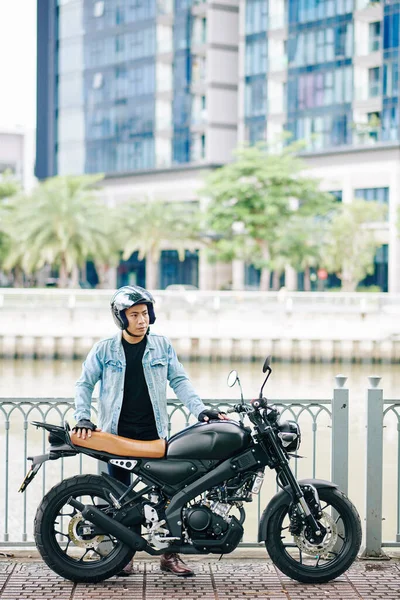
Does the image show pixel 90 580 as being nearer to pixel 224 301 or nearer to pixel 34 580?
pixel 34 580

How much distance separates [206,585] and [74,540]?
741mm

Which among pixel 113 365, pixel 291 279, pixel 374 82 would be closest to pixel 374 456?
pixel 113 365

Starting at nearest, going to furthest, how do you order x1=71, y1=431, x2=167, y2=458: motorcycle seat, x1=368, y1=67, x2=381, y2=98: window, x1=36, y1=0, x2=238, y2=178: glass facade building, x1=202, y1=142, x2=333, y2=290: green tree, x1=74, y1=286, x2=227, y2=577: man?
x1=71, y1=431, x2=167, y2=458: motorcycle seat < x1=74, y1=286, x2=227, y2=577: man < x1=202, y1=142, x2=333, y2=290: green tree < x1=368, y1=67, x2=381, y2=98: window < x1=36, y1=0, x2=238, y2=178: glass facade building

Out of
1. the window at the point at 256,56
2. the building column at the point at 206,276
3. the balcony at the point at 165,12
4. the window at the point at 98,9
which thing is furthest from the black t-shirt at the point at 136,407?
the window at the point at 98,9

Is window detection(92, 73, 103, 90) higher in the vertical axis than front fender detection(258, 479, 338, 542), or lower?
higher

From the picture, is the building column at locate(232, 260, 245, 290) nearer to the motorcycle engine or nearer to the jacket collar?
the jacket collar

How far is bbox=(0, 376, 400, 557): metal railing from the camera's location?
18.9ft

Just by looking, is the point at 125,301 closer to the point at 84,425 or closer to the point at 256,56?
the point at 84,425

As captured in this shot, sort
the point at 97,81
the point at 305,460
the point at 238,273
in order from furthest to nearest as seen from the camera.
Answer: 1. the point at 97,81
2. the point at 238,273
3. the point at 305,460

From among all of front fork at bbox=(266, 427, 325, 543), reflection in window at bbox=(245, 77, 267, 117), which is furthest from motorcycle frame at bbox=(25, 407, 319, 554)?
reflection in window at bbox=(245, 77, 267, 117)

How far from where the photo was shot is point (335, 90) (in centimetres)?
4956

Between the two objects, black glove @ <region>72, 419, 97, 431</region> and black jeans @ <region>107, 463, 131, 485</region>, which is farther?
black jeans @ <region>107, 463, 131, 485</region>

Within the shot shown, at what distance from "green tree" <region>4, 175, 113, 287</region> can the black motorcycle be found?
126ft

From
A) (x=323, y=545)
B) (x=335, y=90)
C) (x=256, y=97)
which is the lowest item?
(x=323, y=545)
